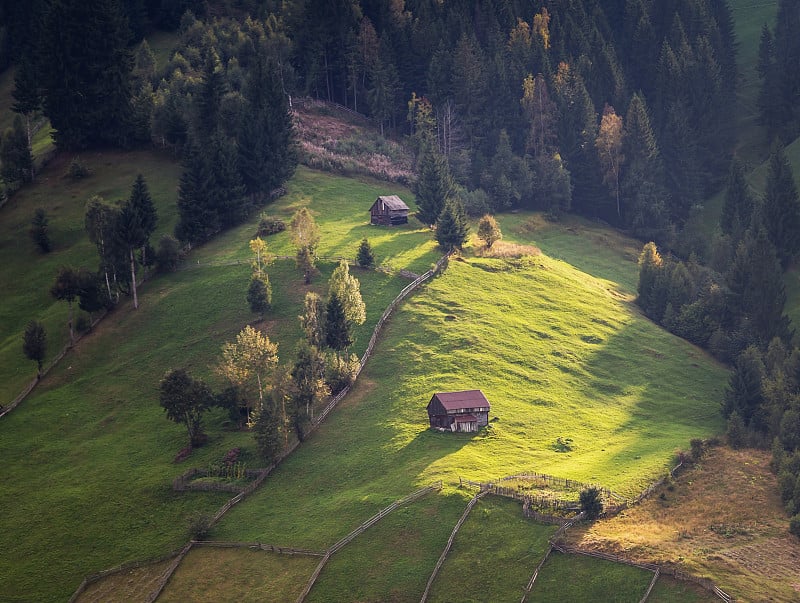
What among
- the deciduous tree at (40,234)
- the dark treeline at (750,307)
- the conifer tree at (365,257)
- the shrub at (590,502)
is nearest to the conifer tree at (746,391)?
the dark treeline at (750,307)

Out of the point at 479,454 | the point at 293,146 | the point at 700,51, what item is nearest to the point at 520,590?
the point at 479,454

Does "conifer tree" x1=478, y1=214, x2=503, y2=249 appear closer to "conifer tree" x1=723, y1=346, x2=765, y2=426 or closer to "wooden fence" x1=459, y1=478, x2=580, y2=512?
"conifer tree" x1=723, y1=346, x2=765, y2=426

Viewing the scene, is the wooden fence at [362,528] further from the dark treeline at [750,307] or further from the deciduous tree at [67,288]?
the deciduous tree at [67,288]

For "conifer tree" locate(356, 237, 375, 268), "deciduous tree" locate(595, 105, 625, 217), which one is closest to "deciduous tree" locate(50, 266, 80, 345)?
"conifer tree" locate(356, 237, 375, 268)

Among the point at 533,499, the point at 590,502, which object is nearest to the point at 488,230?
the point at 533,499

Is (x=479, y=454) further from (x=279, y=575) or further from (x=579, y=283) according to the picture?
(x=579, y=283)

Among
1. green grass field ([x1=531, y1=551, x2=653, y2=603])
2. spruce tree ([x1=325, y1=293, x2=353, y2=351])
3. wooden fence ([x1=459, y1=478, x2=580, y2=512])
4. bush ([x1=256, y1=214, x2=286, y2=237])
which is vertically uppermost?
bush ([x1=256, y1=214, x2=286, y2=237])
